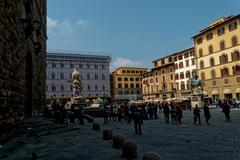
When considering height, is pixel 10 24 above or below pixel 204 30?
below

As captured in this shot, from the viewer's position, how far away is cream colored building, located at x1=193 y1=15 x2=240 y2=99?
4241 centimetres

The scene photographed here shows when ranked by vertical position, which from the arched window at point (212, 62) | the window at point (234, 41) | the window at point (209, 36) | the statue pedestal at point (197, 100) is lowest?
the statue pedestal at point (197, 100)

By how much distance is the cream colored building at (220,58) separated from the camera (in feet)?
139

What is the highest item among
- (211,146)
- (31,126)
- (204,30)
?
(204,30)

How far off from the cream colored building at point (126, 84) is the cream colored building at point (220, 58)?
32041 mm

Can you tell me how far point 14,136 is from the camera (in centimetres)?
882

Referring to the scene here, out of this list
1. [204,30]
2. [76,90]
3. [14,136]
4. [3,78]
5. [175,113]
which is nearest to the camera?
[3,78]

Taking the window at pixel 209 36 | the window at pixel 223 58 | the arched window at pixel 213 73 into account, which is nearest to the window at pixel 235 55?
the window at pixel 223 58

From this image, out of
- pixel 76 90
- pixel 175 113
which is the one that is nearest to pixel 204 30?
pixel 76 90

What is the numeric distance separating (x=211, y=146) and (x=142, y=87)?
72643 mm

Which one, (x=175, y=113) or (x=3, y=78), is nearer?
(x=3, y=78)

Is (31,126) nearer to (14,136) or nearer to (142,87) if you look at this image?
(14,136)

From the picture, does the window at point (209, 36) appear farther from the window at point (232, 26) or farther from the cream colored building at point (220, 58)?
the window at point (232, 26)

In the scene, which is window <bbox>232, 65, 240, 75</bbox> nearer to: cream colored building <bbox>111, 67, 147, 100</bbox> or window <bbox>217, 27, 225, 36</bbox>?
window <bbox>217, 27, 225, 36</bbox>
